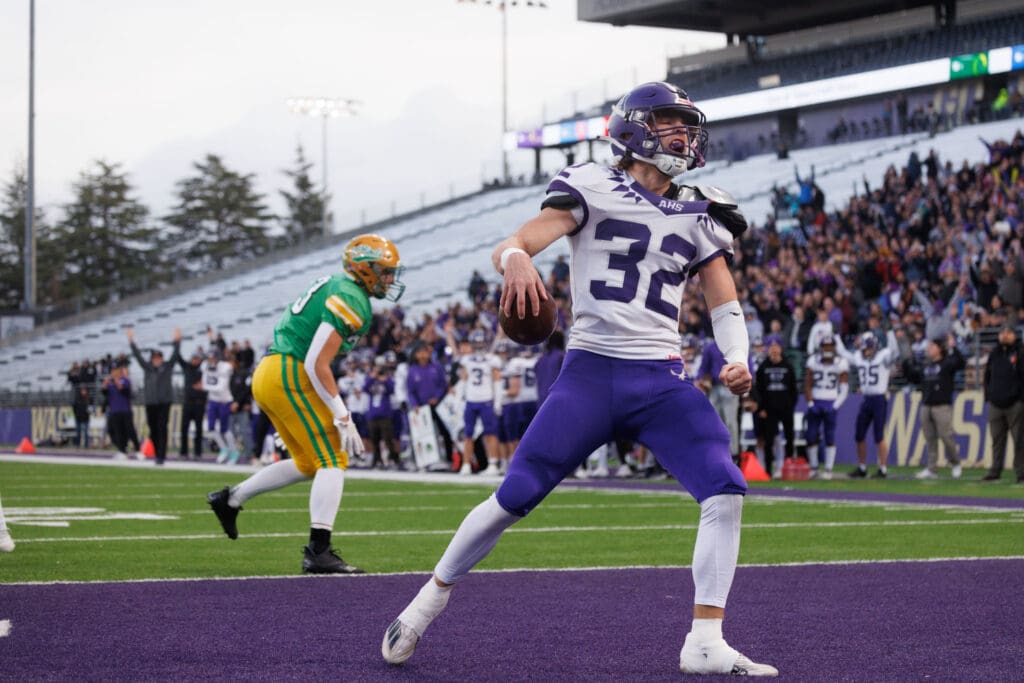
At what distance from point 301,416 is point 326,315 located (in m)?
0.57

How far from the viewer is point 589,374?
16.5 feet

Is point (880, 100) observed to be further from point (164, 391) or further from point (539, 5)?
point (164, 391)

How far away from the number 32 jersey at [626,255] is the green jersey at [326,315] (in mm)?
3145

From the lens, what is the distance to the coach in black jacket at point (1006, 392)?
16.1 m

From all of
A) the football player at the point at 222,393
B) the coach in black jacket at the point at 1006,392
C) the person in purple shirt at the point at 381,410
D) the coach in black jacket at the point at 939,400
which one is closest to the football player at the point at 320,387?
the coach in black jacket at the point at 1006,392

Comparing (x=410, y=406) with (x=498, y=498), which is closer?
(x=498, y=498)

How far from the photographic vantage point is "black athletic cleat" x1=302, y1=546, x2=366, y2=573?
780 centimetres

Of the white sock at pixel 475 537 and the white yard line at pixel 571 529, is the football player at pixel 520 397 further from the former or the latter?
the white sock at pixel 475 537

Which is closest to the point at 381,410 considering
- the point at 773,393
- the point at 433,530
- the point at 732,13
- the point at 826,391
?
the point at 773,393

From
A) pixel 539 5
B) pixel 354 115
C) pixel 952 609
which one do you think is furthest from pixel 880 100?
pixel 952 609

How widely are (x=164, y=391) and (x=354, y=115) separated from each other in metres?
40.3

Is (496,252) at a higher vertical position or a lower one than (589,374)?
higher

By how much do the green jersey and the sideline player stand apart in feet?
10.1

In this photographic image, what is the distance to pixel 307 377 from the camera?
8172mm
